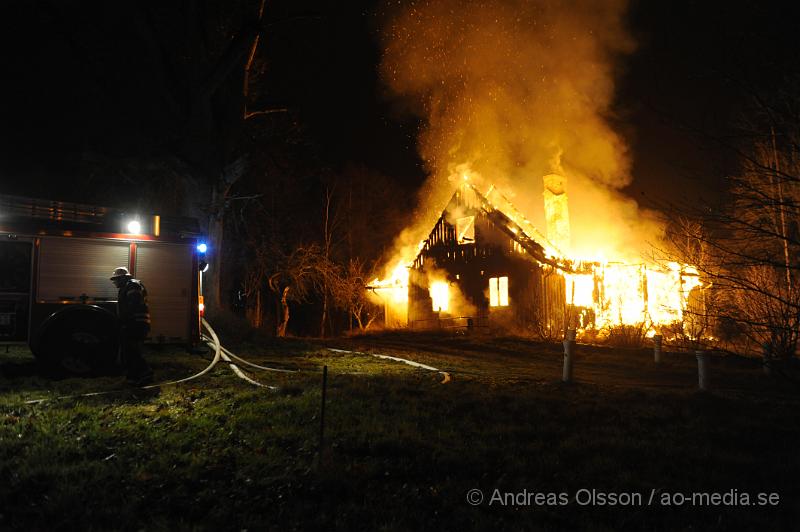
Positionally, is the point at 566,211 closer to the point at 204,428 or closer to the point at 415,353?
the point at 415,353

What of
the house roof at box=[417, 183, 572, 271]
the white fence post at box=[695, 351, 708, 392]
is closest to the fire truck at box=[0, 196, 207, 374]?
the white fence post at box=[695, 351, 708, 392]

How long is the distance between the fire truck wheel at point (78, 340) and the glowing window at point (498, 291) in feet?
55.4

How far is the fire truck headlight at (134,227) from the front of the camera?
9984 millimetres

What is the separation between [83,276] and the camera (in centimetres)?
948

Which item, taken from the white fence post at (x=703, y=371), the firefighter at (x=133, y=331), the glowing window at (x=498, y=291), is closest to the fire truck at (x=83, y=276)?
the firefighter at (x=133, y=331)

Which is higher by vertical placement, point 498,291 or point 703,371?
point 498,291

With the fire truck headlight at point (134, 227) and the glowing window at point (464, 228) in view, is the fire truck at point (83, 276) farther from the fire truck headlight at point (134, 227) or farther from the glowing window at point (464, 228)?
the glowing window at point (464, 228)

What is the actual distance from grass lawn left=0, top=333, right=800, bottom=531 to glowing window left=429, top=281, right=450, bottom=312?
57.0 ft

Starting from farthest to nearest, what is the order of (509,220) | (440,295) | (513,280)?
(440,295), (509,220), (513,280)

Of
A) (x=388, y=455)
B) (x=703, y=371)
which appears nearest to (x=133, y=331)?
(x=388, y=455)

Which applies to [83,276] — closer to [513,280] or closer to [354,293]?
[513,280]

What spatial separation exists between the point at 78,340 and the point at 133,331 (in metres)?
1.21

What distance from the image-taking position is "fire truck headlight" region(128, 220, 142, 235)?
9984 mm

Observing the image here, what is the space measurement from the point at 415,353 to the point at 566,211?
1314 cm
